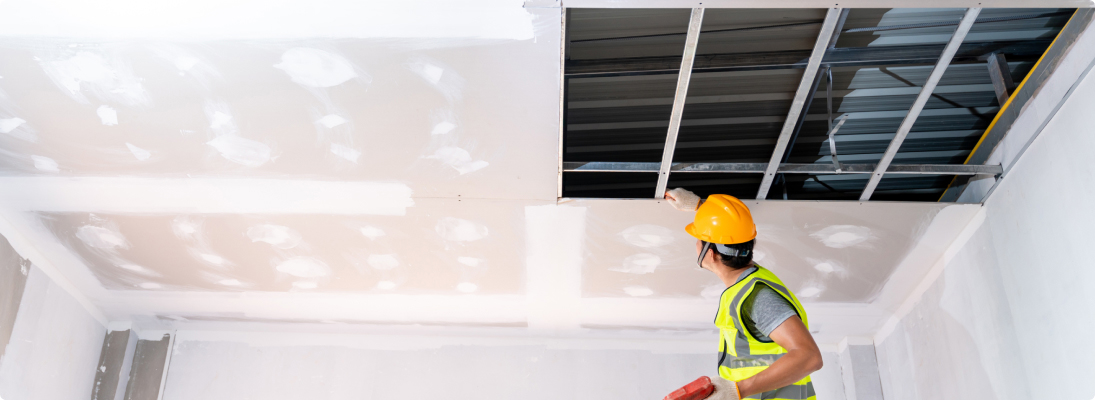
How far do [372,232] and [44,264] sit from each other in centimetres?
200

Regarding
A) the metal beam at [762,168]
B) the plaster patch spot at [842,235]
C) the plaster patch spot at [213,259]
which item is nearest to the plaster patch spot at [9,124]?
the plaster patch spot at [213,259]

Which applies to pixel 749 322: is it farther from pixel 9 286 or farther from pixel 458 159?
pixel 9 286

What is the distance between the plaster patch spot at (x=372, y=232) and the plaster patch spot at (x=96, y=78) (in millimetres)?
1175

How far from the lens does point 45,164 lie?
3.26 m

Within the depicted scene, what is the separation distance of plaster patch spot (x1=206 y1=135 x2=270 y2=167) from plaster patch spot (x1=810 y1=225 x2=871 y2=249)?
2.64 metres

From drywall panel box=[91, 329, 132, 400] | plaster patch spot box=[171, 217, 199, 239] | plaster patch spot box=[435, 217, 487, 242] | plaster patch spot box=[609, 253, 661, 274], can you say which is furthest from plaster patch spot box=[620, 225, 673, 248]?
drywall panel box=[91, 329, 132, 400]

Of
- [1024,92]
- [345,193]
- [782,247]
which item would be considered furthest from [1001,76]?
[345,193]

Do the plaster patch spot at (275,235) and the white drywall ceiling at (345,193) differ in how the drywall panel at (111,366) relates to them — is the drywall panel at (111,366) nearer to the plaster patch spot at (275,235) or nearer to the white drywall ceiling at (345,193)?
the white drywall ceiling at (345,193)

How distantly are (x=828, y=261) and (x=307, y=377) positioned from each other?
325 centimetres

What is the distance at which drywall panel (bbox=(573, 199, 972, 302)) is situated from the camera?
342 centimetres

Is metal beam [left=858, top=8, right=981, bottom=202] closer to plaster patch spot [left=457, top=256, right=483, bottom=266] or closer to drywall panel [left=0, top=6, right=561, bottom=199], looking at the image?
drywall panel [left=0, top=6, right=561, bottom=199]

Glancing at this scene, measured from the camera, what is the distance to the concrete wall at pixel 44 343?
3.80 m

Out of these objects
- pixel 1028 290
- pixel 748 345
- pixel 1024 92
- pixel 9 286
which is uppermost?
pixel 1024 92

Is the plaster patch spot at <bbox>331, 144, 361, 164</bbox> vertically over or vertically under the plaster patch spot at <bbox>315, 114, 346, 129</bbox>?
under
